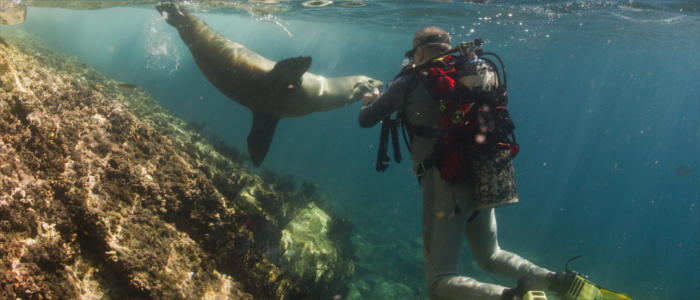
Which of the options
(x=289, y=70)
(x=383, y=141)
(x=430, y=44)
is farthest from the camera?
(x=289, y=70)

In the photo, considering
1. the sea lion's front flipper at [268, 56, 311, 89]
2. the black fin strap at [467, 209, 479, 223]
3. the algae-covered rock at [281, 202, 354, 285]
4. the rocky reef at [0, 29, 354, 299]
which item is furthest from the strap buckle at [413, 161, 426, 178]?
the algae-covered rock at [281, 202, 354, 285]

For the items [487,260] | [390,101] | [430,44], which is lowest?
[487,260]

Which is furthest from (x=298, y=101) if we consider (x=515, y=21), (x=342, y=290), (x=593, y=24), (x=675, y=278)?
(x=675, y=278)

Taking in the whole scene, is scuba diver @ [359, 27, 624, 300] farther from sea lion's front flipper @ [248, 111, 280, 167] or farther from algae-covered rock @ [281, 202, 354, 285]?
sea lion's front flipper @ [248, 111, 280, 167]

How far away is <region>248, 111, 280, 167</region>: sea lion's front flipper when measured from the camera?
6.15 metres

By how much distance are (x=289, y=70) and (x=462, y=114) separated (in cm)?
344

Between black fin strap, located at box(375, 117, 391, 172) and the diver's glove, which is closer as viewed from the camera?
the diver's glove

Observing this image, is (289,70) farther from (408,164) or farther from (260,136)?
(408,164)

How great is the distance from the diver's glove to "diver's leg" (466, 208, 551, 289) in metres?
0.25

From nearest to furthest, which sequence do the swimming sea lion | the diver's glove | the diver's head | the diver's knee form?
the diver's glove, the diver's knee, the diver's head, the swimming sea lion

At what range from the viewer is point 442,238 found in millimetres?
2746

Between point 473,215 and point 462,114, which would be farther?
point 473,215

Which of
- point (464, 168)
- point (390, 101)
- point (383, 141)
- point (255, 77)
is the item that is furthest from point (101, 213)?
point (255, 77)

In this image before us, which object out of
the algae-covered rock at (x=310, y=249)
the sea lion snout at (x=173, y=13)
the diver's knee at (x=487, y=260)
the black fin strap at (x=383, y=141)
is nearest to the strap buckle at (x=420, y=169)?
the black fin strap at (x=383, y=141)
